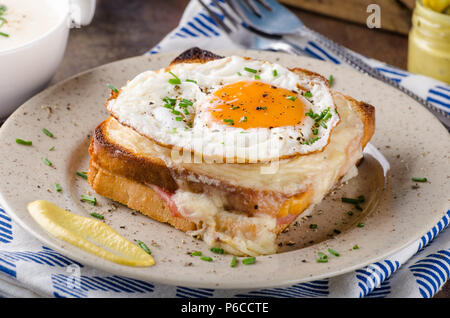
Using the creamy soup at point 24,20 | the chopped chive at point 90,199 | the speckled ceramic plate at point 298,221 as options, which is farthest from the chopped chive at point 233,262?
the creamy soup at point 24,20

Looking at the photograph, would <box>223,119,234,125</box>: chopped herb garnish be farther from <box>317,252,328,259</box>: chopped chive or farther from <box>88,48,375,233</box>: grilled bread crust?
<box>317,252,328,259</box>: chopped chive

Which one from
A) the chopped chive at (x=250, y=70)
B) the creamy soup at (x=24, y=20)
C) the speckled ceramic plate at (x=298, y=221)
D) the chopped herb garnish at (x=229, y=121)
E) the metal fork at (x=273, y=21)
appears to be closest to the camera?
the speckled ceramic plate at (x=298, y=221)

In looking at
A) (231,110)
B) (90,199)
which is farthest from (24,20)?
(231,110)

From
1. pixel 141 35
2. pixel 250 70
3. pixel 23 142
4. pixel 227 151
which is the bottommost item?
pixel 141 35

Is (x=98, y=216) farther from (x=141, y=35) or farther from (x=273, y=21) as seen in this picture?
(x=141, y=35)

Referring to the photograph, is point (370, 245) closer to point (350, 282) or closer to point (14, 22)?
point (350, 282)

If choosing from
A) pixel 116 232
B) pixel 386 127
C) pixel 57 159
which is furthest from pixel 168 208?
pixel 386 127

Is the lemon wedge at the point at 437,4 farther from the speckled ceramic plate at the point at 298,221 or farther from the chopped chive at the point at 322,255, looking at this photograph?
the chopped chive at the point at 322,255
